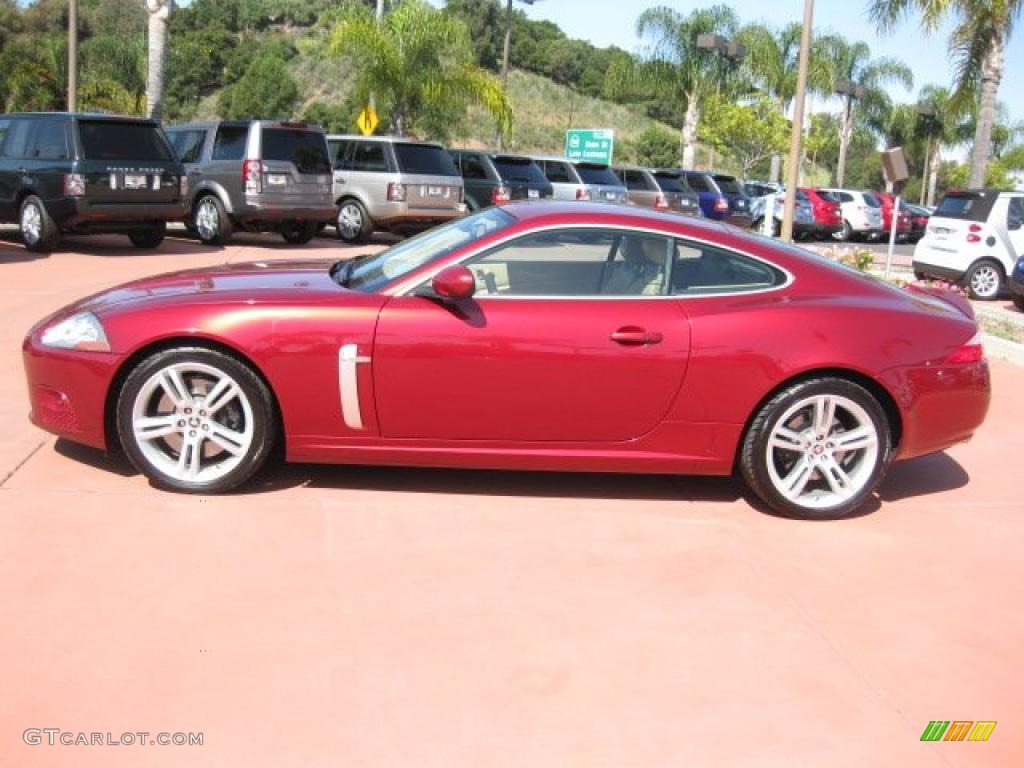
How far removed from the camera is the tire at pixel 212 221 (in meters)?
16.7

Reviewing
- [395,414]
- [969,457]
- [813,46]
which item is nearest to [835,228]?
[813,46]

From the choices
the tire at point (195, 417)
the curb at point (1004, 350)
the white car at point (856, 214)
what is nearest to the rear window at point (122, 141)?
the tire at point (195, 417)

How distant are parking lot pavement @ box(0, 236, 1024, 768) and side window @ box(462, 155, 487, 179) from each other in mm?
15671

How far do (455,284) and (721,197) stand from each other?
23707 mm

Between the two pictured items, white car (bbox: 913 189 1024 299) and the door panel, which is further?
white car (bbox: 913 189 1024 299)

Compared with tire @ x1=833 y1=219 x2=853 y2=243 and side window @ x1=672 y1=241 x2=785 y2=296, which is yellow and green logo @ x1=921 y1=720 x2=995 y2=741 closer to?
side window @ x1=672 y1=241 x2=785 y2=296

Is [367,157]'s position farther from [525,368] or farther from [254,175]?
[525,368]

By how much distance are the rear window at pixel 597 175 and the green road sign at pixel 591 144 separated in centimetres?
959

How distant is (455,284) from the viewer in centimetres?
488

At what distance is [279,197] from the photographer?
54.1 ft

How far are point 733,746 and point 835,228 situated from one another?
2949cm

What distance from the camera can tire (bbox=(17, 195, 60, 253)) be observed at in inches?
554

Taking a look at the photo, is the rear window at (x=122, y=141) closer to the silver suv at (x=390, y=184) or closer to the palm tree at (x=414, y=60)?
the silver suv at (x=390, y=184)

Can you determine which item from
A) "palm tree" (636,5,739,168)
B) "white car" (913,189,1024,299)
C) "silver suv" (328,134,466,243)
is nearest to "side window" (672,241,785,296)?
"white car" (913,189,1024,299)
